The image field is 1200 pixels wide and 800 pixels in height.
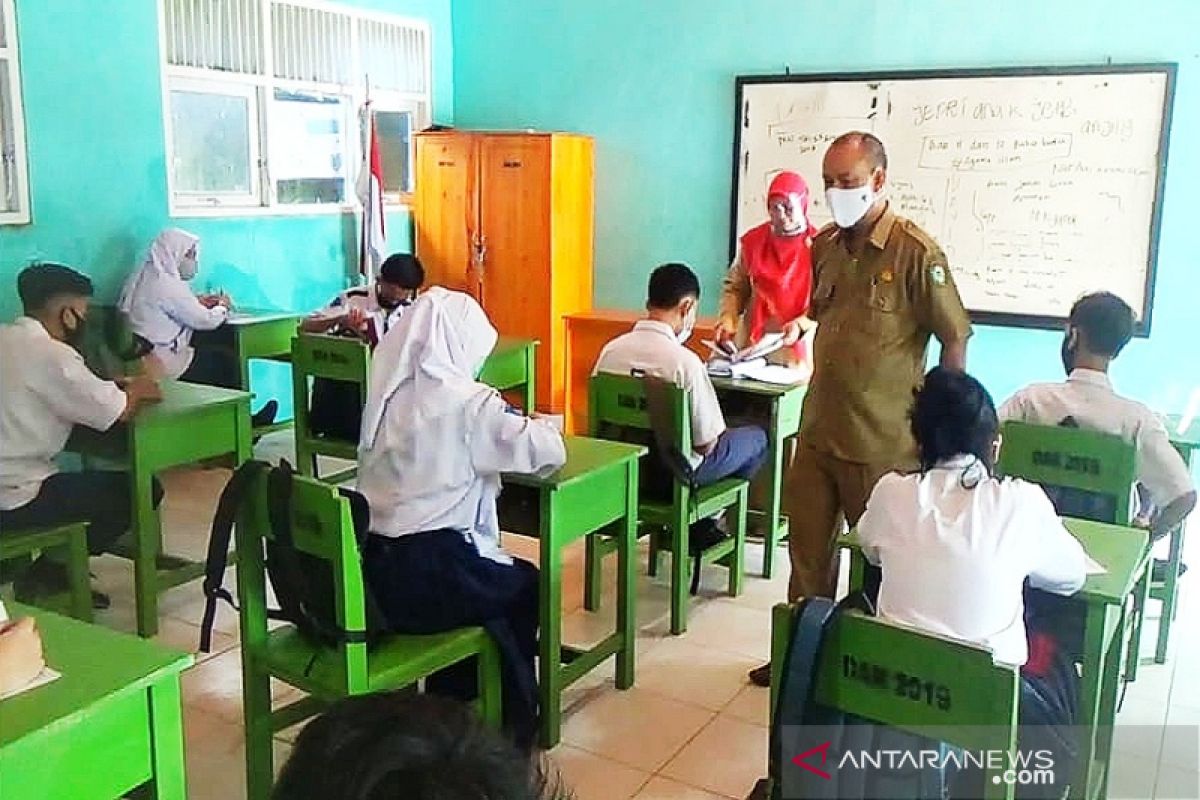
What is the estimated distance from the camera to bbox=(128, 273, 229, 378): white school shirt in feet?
15.7

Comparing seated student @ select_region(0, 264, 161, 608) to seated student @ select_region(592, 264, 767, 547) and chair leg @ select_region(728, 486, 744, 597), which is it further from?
chair leg @ select_region(728, 486, 744, 597)

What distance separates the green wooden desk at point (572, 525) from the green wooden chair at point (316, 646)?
217 millimetres

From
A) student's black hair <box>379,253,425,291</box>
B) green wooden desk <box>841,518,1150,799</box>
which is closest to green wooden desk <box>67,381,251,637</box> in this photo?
student's black hair <box>379,253,425,291</box>

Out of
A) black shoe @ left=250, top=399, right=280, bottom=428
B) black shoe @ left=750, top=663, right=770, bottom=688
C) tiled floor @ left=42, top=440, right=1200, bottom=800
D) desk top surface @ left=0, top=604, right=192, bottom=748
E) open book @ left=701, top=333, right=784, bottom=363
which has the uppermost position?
open book @ left=701, top=333, right=784, bottom=363

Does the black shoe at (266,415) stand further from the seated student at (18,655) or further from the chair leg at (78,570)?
the seated student at (18,655)

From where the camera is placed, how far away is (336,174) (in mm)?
5914

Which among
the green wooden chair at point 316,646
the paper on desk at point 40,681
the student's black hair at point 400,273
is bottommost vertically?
the green wooden chair at point 316,646

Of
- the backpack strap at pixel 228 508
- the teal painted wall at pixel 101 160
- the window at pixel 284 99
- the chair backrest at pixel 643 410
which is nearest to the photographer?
the backpack strap at pixel 228 508

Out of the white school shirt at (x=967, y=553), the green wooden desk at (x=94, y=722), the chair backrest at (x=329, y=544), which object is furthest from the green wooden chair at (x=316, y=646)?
the white school shirt at (x=967, y=553)

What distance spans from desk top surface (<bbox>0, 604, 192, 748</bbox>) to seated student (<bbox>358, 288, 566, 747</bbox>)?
0.73 metres

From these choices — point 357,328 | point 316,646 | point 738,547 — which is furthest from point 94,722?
point 357,328

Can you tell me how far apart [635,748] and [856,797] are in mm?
2166

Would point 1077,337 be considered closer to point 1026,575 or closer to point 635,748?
point 1026,575

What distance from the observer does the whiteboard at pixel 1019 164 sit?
461cm
